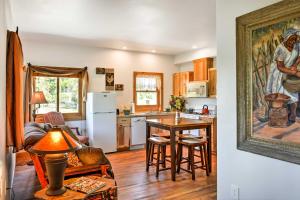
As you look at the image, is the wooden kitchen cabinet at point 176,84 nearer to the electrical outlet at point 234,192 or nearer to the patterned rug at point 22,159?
the patterned rug at point 22,159

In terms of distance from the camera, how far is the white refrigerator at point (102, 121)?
550 cm

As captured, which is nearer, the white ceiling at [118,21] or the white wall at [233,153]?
the white wall at [233,153]

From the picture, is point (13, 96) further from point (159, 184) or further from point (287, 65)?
point (287, 65)

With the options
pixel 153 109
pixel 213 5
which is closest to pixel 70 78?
pixel 153 109

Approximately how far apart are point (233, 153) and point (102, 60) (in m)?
4.69

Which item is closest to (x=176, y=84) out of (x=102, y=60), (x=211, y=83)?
(x=211, y=83)

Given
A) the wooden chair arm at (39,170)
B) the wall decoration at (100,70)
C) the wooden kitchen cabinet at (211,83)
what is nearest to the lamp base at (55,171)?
the wooden chair arm at (39,170)

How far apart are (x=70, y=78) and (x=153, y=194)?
3853mm

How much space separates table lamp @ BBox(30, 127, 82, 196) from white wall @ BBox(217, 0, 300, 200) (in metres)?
1.47

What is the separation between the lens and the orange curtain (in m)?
2.45

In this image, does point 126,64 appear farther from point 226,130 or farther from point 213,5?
point 226,130

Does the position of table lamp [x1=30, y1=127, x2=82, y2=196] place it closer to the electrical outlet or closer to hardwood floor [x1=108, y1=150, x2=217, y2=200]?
hardwood floor [x1=108, y1=150, x2=217, y2=200]

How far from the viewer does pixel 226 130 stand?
95.3 inches

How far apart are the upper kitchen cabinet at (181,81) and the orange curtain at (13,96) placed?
4938mm
